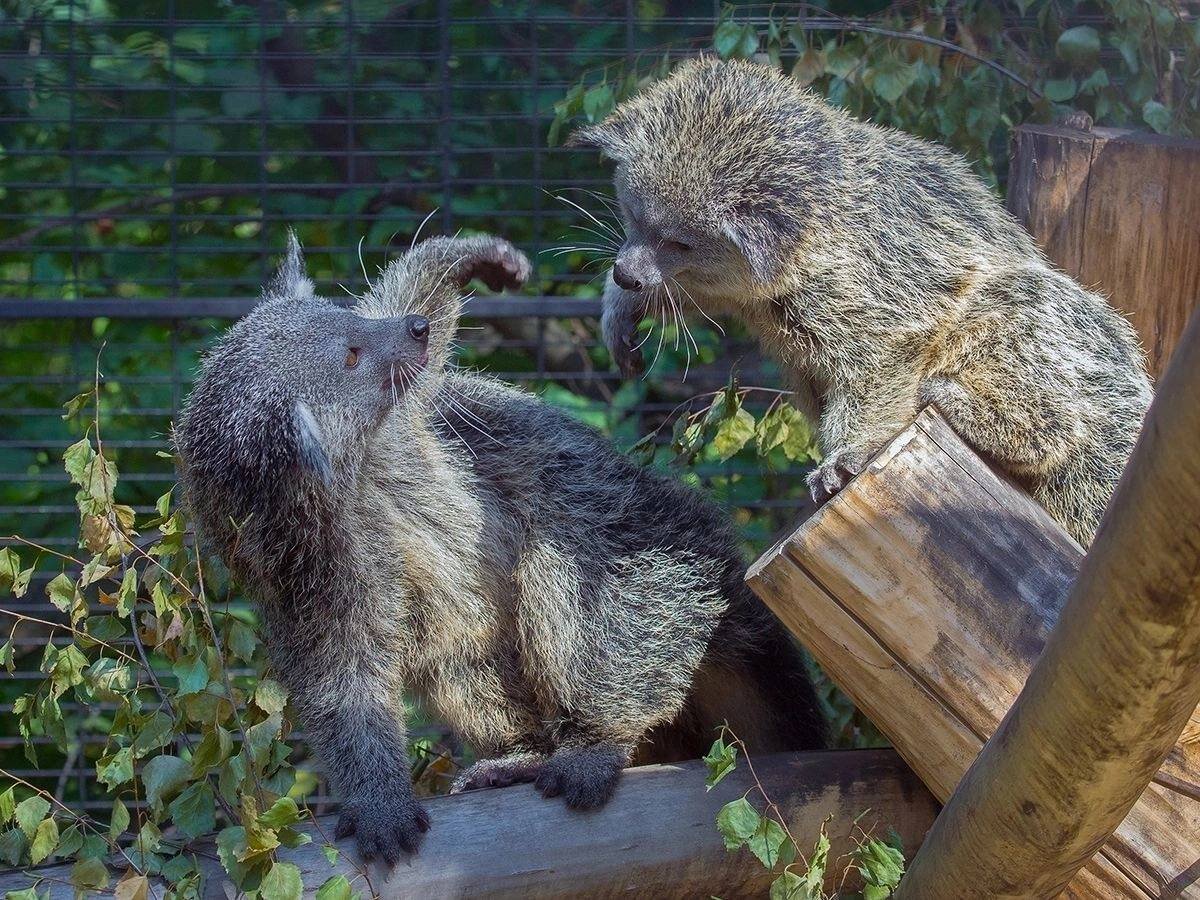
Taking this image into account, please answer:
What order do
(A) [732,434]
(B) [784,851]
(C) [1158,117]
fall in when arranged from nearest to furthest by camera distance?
(B) [784,851], (A) [732,434], (C) [1158,117]

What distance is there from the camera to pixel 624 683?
273 centimetres

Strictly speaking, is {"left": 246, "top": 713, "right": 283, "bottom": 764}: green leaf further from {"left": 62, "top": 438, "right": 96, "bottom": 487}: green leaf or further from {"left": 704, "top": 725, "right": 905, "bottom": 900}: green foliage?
{"left": 704, "top": 725, "right": 905, "bottom": 900}: green foliage

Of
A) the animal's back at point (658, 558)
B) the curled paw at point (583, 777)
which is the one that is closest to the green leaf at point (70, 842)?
the curled paw at point (583, 777)

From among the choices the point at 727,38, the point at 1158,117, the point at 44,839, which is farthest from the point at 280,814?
the point at 1158,117

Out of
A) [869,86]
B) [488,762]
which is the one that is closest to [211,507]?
[488,762]

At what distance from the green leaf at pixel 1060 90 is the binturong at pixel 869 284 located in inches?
48.9

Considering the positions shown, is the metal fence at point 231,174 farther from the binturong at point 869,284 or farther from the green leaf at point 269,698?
the green leaf at point 269,698

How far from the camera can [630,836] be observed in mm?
2441

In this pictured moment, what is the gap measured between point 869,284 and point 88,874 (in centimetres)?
188

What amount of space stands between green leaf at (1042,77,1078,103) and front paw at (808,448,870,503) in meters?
1.88

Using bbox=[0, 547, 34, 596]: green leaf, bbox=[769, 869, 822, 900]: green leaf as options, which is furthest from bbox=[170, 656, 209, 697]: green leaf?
bbox=[769, 869, 822, 900]: green leaf

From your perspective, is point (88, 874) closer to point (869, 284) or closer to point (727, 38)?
point (869, 284)

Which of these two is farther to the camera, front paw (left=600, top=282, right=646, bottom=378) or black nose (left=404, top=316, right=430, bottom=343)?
front paw (left=600, top=282, right=646, bottom=378)

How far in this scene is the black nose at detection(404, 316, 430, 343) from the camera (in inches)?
108
